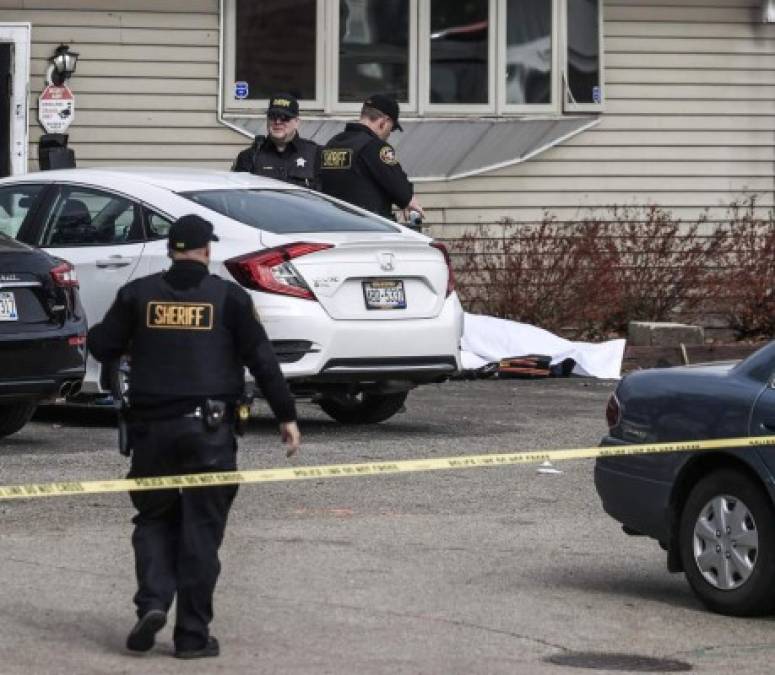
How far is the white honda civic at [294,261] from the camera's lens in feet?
41.4

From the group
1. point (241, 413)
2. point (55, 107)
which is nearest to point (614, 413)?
point (241, 413)

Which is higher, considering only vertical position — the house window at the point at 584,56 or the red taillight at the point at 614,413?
the house window at the point at 584,56

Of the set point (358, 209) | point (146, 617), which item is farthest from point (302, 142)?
point (146, 617)

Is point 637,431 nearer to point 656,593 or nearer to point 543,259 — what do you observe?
point 656,593

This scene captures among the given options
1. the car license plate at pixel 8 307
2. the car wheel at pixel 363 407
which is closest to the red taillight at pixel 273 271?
the car license plate at pixel 8 307

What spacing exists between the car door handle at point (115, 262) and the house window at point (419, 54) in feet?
22.7

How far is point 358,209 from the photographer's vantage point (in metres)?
13.9

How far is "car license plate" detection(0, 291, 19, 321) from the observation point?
12.0 m

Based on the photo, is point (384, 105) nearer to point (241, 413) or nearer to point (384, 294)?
point (384, 294)

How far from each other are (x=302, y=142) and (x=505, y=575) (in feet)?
23.5

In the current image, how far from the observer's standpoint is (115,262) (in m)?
13.2

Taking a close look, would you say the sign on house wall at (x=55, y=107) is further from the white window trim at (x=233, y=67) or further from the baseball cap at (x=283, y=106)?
the baseball cap at (x=283, y=106)

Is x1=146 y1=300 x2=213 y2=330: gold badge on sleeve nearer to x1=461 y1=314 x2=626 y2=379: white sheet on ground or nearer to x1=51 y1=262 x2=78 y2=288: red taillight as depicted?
x1=51 y1=262 x2=78 y2=288: red taillight

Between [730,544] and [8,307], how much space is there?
5.12 metres
